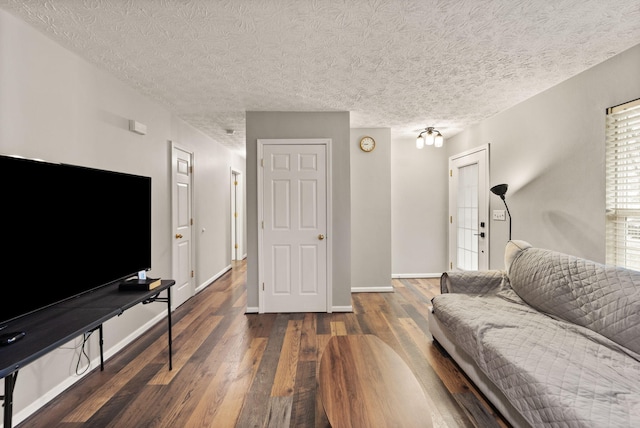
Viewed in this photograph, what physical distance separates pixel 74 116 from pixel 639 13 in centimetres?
384

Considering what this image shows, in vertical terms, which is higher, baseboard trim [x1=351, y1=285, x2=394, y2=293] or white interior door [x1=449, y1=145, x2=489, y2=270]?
white interior door [x1=449, y1=145, x2=489, y2=270]

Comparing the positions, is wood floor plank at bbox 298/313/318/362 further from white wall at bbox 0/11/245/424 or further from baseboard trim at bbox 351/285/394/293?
white wall at bbox 0/11/245/424

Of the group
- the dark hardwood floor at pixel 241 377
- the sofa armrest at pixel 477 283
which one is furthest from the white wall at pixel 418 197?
the sofa armrest at pixel 477 283

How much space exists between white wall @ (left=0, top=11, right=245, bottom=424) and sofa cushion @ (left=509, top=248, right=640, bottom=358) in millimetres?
3223

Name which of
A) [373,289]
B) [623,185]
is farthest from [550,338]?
[373,289]

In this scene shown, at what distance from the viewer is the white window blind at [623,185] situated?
2.15 metres

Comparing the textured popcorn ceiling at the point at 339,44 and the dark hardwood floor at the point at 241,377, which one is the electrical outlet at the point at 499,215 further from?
the dark hardwood floor at the point at 241,377

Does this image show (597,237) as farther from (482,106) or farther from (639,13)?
(482,106)

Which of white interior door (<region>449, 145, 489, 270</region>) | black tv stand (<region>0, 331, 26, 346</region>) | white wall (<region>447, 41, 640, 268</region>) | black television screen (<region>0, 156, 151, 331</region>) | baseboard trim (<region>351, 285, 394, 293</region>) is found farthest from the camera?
baseboard trim (<region>351, 285, 394, 293</region>)

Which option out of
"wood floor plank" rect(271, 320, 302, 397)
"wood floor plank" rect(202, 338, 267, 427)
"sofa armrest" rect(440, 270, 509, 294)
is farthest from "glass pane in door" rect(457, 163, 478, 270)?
"wood floor plank" rect(202, 338, 267, 427)

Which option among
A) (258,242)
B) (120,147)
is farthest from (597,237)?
(120,147)

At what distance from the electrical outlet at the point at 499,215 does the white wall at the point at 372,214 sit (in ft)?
4.46

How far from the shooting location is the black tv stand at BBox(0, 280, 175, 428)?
1.19 meters

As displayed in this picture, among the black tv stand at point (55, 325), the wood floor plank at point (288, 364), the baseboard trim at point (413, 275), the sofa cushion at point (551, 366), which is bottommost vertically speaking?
the wood floor plank at point (288, 364)
